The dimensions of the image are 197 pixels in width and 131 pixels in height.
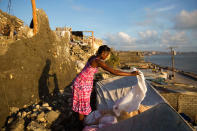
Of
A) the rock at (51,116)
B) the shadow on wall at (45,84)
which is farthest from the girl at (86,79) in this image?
the shadow on wall at (45,84)

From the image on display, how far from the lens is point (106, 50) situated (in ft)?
6.52

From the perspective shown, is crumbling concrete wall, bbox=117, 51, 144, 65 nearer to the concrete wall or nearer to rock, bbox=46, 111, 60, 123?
the concrete wall

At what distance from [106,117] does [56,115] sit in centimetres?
113

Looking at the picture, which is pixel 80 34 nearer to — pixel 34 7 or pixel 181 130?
pixel 34 7

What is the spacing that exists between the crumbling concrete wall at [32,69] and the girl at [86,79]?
1.37 m

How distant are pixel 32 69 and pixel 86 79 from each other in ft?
5.60

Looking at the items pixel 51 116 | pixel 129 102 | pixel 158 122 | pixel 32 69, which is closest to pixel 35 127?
pixel 51 116

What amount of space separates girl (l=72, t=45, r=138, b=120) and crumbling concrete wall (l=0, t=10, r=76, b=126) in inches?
53.9

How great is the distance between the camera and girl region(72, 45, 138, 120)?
1989 millimetres

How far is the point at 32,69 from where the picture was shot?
9.81 feet

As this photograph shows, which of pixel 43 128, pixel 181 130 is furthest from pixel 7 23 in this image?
pixel 181 130

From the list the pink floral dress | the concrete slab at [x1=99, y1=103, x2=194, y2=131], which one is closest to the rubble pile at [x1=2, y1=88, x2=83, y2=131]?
the pink floral dress

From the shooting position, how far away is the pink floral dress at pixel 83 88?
2070mm

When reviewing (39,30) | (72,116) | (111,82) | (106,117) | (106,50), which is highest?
(39,30)
